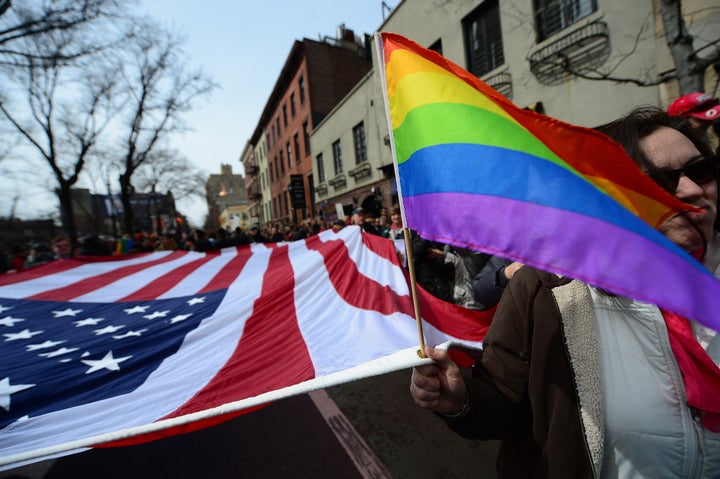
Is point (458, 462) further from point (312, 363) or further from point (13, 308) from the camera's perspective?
point (13, 308)

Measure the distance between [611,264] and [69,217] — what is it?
1951cm

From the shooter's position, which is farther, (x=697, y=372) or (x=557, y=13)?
(x=557, y=13)

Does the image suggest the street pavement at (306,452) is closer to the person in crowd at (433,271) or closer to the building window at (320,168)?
the person in crowd at (433,271)

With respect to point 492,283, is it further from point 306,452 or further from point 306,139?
point 306,139

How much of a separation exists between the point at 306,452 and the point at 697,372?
8.30ft

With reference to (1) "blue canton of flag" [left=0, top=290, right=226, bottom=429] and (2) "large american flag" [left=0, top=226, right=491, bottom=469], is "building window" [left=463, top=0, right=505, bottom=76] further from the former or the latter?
(1) "blue canton of flag" [left=0, top=290, right=226, bottom=429]

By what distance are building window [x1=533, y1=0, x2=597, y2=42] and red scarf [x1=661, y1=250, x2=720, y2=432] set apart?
26.4 ft

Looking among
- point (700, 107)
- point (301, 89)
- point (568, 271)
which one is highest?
point (301, 89)

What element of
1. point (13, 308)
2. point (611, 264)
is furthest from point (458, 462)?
point (13, 308)

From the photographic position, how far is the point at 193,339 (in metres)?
2.23

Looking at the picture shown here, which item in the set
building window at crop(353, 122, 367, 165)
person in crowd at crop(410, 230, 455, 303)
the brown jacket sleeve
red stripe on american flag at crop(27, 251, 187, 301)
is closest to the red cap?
the brown jacket sleeve

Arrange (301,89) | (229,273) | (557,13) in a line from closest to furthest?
(229,273), (557,13), (301,89)

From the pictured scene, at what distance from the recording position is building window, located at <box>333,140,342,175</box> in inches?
677

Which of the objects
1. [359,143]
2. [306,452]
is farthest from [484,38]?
[306,452]
